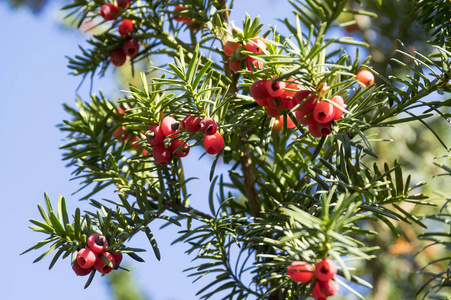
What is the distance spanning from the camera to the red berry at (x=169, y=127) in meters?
0.69

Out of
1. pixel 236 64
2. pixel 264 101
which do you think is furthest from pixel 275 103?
pixel 236 64

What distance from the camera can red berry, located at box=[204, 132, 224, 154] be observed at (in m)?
0.64

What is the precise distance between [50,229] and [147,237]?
0.14 metres

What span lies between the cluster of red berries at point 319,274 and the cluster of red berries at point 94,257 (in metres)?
0.26

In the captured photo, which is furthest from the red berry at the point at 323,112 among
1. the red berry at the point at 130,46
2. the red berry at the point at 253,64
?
the red berry at the point at 130,46

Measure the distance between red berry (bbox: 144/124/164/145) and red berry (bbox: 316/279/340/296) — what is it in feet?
1.06

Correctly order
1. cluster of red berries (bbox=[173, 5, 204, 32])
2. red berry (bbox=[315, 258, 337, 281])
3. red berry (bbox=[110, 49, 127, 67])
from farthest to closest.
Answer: red berry (bbox=[110, 49, 127, 67]) → cluster of red berries (bbox=[173, 5, 204, 32]) → red berry (bbox=[315, 258, 337, 281])

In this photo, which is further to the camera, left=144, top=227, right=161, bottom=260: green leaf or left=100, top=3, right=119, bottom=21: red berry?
left=100, top=3, right=119, bottom=21: red berry

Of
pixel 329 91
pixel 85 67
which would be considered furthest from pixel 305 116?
pixel 85 67

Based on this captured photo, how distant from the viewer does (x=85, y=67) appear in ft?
3.41

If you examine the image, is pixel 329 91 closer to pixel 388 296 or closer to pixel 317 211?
pixel 317 211

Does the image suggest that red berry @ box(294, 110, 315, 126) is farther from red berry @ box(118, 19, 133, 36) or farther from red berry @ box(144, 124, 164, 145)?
red berry @ box(118, 19, 133, 36)

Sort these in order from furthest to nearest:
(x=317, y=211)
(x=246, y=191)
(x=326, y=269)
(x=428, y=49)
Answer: (x=428, y=49) → (x=246, y=191) → (x=317, y=211) → (x=326, y=269)

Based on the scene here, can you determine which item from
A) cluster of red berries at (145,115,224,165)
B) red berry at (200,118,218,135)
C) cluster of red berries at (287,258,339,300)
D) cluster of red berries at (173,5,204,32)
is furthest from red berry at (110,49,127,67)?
cluster of red berries at (287,258,339,300)
